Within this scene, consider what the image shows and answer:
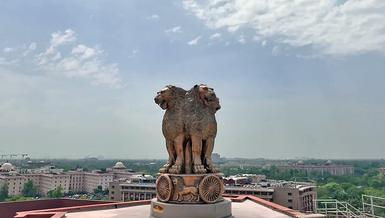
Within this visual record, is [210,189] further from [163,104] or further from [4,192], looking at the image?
[4,192]

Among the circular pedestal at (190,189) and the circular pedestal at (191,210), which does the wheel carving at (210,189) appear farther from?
the circular pedestal at (191,210)

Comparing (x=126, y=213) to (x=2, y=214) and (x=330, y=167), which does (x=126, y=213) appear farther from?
(x=330, y=167)

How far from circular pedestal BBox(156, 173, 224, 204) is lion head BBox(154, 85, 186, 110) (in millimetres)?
2403

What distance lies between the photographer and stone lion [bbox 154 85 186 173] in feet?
35.9

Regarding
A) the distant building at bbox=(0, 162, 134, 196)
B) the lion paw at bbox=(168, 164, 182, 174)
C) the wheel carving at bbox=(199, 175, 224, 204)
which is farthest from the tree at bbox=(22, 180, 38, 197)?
the wheel carving at bbox=(199, 175, 224, 204)

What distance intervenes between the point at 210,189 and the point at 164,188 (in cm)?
140

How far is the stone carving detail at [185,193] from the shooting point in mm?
10084

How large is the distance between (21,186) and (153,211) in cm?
8687

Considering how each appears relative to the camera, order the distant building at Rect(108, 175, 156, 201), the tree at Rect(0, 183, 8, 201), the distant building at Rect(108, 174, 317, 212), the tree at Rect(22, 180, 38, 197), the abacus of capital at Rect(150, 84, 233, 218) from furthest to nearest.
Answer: the tree at Rect(22, 180, 38, 197), the tree at Rect(0, 183, 8, 201), the distant building at Rect(108, 175, 156, 201), the distant building at Rect(108, 174, 317, 212), the abacus of capital at Rect(150, 84, 233, 218)

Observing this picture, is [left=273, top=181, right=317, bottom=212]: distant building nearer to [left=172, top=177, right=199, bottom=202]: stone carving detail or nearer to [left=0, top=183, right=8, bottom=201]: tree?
[left=172, top=177, right=199, bottom=202]: stone carving detail

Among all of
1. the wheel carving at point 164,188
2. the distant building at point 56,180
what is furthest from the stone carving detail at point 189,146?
the distant building at point 56,180

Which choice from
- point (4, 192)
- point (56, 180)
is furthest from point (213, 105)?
point (56, 180)

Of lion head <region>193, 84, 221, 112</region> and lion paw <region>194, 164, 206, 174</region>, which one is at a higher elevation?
lion head <region>193, 84, 221, 112</region>

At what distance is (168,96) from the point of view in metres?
11.3
